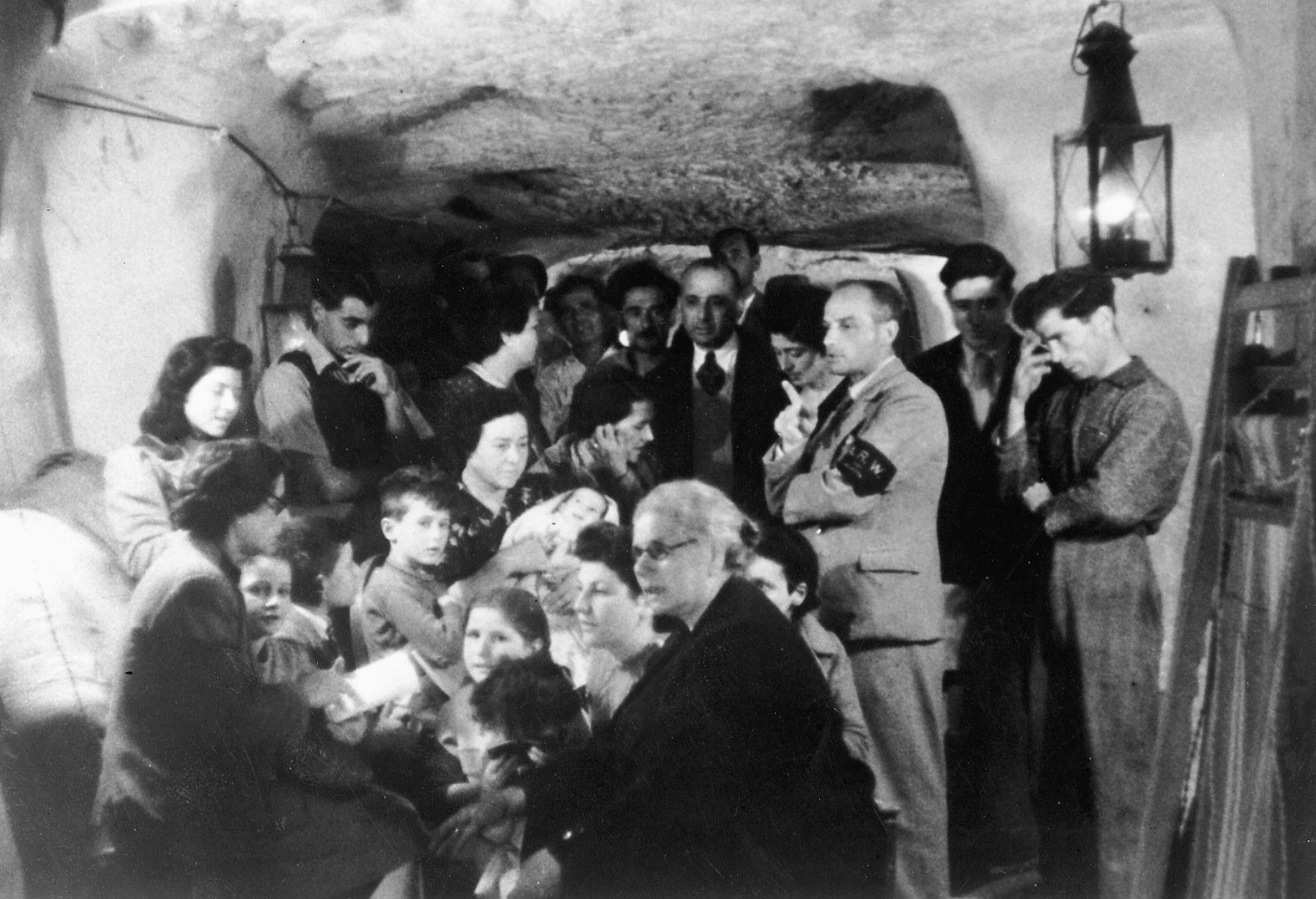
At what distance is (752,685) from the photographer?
1975 millimetres

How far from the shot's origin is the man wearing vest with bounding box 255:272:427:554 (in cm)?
207

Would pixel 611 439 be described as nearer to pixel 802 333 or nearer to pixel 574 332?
pixel 574 332

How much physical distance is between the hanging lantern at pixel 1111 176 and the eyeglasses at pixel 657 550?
0.79 meters

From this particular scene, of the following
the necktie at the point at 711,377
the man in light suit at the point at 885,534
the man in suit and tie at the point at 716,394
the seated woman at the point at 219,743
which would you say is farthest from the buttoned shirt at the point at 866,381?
the seated woman at the point at 219,743

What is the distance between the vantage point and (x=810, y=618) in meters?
1.98

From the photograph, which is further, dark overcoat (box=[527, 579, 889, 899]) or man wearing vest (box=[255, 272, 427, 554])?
man wearing vest (box=[255, 272, 427, 554])

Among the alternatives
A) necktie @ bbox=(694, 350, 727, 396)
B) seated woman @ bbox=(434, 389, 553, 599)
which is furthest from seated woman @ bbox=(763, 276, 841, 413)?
seated woman @ bbox=(434, 389, 553, 599)

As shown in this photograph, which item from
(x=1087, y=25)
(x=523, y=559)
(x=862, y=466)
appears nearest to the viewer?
(x=1087, y=25)

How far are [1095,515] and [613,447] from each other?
821 millimetres

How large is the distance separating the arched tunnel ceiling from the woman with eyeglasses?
0.53 metres

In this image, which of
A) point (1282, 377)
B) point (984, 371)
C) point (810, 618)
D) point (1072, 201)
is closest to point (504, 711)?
point (810, 618)

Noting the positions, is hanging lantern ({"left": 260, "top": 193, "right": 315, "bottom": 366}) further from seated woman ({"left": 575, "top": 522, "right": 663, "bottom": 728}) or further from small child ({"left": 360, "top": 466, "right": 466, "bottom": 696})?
seated woman ({"left": 575, "top": 522, "right": 663, "bottom": 728})

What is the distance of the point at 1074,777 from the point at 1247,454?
609 mm

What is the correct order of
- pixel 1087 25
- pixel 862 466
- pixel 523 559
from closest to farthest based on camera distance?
1. pixel 1087 25
2. pixel 862 466
3. pixel 523 559
